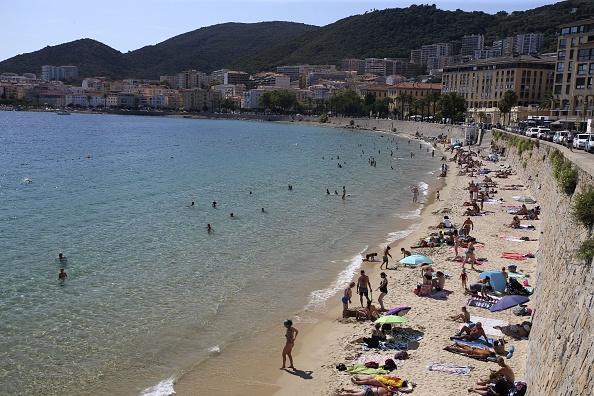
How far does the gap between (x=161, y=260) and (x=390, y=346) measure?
36.7ft

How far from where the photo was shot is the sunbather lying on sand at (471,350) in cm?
1277

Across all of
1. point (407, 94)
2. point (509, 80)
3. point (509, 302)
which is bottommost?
point (509, 302)

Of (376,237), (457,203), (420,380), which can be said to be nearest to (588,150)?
(457,203)

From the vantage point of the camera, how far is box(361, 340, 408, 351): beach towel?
13.6 meters

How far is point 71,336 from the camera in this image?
48.7ft

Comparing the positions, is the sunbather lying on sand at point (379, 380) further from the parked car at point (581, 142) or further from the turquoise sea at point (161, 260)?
the parked car at point (581, 142)

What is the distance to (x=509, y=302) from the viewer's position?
14.8 metres

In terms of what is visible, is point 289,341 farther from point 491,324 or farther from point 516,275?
point 516,275

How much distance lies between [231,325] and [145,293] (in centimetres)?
376

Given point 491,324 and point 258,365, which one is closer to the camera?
point 258,365

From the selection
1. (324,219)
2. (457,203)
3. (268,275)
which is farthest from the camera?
(457,203)

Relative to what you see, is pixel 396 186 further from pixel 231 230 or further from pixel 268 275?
pixel 268 275

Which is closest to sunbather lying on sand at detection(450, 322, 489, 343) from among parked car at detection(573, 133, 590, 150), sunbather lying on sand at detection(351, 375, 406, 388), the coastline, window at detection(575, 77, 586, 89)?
sunbather lying on sand at detection(351, 375, 406, 388)

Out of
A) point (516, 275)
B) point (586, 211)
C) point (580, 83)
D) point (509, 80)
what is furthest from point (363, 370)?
point (509, 80)
